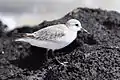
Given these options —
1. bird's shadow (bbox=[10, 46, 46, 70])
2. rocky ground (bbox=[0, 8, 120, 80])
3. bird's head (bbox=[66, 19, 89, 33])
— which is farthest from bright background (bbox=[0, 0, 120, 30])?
bird's head (bbox=[66, 19, 89, 33])

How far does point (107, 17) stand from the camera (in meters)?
2.24

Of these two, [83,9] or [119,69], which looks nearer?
[119,69]

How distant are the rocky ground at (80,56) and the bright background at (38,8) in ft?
6.90

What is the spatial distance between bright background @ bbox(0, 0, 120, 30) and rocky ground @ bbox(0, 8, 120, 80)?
2.10 meters

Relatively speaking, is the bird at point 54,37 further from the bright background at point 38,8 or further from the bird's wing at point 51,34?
the bright background at point 38,8

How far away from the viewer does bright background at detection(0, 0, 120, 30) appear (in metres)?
4.37

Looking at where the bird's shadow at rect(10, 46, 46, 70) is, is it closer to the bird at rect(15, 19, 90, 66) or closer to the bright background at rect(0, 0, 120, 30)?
the bird at rect(15, 19, 90, 66)

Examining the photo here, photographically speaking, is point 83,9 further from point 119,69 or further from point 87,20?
point 119,69

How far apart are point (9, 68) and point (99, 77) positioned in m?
0.52

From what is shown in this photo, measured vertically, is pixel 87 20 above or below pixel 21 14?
above

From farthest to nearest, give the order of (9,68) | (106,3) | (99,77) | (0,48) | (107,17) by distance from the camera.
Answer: (106,3), (107,17), (0,48), (9,68), (99,77)

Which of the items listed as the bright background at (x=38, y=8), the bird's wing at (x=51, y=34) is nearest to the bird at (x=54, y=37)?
the bird's wing at (x=51, y=34)

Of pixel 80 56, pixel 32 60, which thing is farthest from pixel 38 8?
pixel 80 56

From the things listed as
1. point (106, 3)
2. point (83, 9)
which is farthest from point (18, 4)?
point (83, 9)
